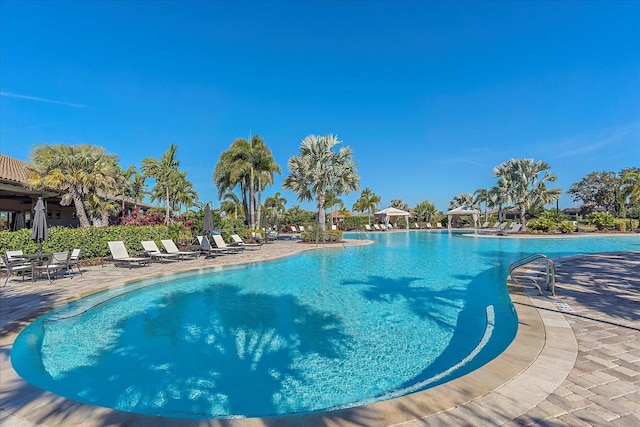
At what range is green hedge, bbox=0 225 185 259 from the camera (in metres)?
9.70

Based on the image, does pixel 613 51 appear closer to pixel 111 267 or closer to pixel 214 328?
pixel 214 328

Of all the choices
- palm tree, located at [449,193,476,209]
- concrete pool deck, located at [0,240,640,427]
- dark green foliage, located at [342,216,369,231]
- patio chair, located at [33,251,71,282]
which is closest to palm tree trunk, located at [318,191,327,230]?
patio chair, located at [33,251,71,282]

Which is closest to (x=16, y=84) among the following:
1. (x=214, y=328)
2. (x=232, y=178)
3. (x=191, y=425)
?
(x=232, y=178)

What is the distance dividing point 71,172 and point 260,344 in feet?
47.2

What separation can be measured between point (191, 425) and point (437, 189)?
Result: 35456mm

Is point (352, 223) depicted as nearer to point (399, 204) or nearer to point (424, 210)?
point (424, 210)

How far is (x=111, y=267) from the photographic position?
1074 cm

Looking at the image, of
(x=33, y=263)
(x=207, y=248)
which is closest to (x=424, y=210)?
(x=207, y=248)

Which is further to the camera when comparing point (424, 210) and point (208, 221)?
point (424, 210)

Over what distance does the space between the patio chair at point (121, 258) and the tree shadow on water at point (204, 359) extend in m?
4.98

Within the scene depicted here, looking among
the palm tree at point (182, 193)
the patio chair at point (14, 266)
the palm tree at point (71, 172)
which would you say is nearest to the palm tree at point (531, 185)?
the palm tree at point (182, 193)

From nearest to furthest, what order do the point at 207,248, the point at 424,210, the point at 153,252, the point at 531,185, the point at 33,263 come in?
the point at 33,263 < the point at 153,252 < the point at 207,248 < the point at 531,185 < the point at 424,210

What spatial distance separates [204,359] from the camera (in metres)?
4.36

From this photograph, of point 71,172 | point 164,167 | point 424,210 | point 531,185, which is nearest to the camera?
point 71,172
